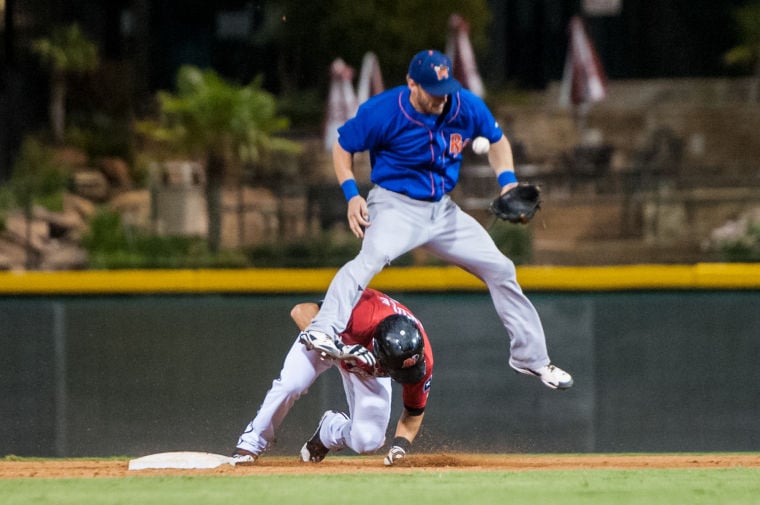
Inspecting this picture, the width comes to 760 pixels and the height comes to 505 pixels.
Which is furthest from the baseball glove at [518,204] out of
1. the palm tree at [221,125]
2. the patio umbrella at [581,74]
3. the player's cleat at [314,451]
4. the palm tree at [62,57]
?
the palm tree at [62,57]

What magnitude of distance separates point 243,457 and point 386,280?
2.06 meters

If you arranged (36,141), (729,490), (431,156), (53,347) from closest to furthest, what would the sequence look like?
1. (729,490)
2. (431,156)
3. (53,347)
4. (36,141)

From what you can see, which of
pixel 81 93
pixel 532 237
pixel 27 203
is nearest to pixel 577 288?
pixel 532 237

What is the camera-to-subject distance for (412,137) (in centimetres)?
614

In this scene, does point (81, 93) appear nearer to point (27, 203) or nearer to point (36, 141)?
point (36, 141)

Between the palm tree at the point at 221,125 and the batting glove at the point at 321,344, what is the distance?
752 centimetres

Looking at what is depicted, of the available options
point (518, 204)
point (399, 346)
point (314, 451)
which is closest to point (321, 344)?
point (399, 346)

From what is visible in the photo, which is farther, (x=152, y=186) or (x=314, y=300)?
(x=152, y=186)

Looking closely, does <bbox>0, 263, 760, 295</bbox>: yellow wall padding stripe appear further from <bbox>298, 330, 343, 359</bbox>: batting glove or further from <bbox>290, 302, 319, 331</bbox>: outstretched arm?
<bbox>298, 330, 343, 359</bbox>: batting glove

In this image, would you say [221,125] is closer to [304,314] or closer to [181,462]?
[304,314]

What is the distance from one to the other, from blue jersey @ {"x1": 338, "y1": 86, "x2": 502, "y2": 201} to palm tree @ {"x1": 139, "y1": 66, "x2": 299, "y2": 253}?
710 centimetres

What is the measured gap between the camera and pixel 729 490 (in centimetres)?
478

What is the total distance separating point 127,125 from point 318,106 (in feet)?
7.92

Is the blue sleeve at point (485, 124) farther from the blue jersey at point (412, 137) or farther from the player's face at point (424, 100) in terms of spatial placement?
the player's face at point (424, 100)
